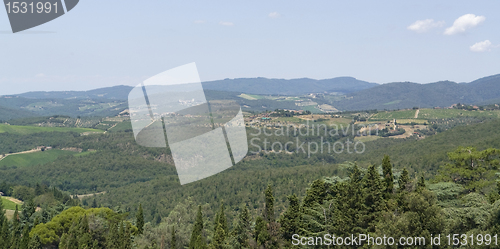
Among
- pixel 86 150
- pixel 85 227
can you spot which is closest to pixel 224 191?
pixel 85 227

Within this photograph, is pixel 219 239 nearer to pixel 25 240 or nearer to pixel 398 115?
pixel 25 240

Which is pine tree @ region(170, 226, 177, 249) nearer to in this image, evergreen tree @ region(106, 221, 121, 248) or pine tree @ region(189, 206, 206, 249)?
pine tree @ region(189, 206, 206, 249)

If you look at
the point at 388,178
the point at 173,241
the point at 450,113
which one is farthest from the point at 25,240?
the point at 450,113

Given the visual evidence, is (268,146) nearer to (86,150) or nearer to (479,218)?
(86,150)

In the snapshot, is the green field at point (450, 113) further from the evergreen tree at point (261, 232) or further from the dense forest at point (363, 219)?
the evergreen tree at point (261, 232)
